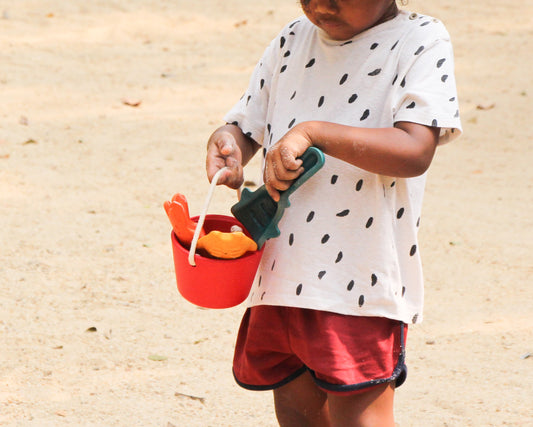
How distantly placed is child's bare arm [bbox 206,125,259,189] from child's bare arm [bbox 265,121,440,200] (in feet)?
0.66

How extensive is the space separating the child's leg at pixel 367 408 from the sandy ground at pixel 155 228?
924 mm

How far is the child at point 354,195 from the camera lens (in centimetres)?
168

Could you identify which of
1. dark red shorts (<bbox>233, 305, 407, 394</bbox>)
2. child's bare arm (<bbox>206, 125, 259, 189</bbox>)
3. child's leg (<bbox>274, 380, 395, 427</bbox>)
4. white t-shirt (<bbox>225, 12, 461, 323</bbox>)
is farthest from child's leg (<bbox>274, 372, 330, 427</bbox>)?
child's bare arm (<bbox>206, 125, 259, 189</bbox>)

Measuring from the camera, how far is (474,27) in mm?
8289

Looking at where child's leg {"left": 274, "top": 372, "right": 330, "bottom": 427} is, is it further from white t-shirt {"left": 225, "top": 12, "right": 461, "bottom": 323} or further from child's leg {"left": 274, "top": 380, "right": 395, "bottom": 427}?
white t-shirt {"left": 225, "top": 12, "right": 461, "bottom": 323}

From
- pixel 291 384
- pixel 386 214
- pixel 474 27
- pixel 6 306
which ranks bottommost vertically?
pixel 474 27

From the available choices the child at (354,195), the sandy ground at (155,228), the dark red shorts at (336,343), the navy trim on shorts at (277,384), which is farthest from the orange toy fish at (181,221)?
the sandy ground at (155,228)

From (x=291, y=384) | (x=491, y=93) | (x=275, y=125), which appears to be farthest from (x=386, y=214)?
(x=491, y=93)

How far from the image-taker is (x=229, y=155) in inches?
74.9

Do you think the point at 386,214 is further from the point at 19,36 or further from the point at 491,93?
the point at 19,36

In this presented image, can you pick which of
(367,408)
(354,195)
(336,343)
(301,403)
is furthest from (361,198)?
(301,403)

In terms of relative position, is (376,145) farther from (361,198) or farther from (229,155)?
(229,155)

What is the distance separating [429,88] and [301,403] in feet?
2.89

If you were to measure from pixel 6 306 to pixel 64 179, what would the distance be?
1.45 metres
